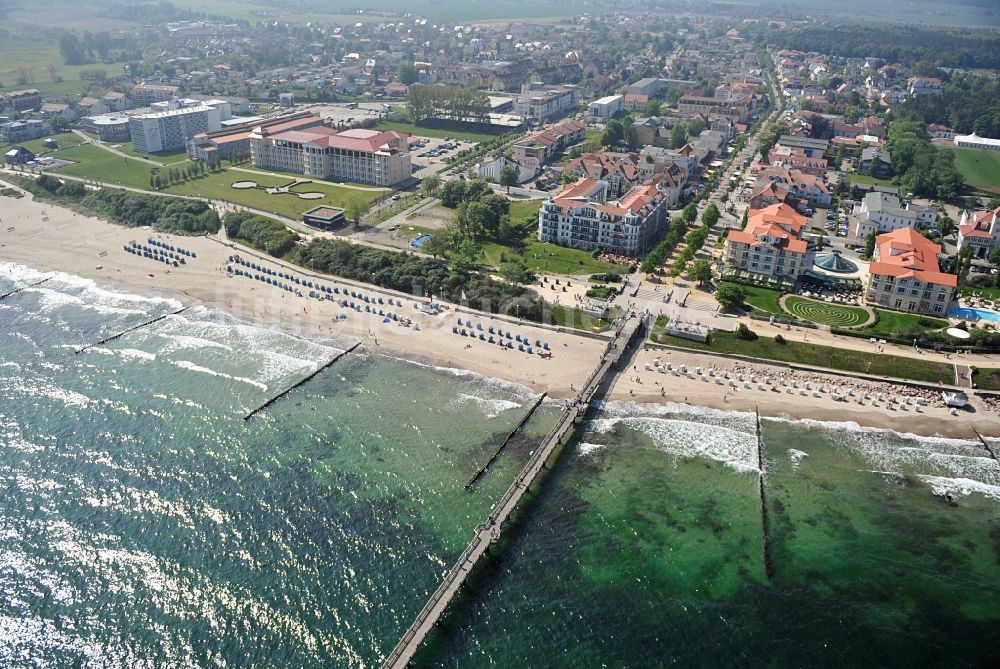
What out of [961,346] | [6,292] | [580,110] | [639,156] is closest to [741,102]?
[580,110]

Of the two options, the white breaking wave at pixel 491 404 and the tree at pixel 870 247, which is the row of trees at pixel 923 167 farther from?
the white breaking wave at pixel 491 404

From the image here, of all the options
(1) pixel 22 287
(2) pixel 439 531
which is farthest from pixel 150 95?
(2) pixel 439 531

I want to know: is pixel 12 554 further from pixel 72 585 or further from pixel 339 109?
pixel 339 109

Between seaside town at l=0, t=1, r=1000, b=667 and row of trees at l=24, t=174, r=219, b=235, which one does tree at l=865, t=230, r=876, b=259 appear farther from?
row of trees at l=24, t=174, r=219, b=235

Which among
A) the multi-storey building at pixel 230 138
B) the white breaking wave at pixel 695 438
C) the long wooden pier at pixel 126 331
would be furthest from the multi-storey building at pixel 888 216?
the multi-storey building at pixel 230 138

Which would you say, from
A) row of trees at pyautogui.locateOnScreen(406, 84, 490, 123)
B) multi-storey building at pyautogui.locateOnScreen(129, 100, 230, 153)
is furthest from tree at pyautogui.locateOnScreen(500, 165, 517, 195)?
multi-storey building at pyautogui.locateOnScreen(129, 100, 230, 153)

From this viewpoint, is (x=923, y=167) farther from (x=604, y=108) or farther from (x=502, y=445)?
(x=502, y=445)
